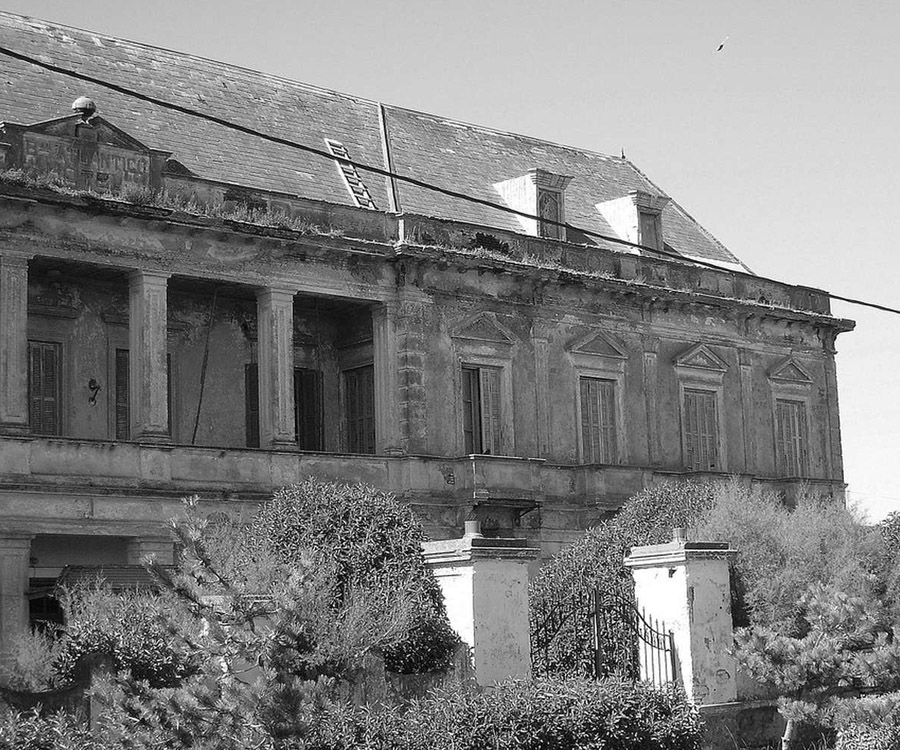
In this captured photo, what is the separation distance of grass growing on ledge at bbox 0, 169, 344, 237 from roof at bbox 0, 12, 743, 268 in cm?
108

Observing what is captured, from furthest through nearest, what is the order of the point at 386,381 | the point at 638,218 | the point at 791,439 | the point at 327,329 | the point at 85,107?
→ 1. the point at 791,439
2. the point at 638,218
3. the point at 327,329
4. the point at 386,381
5. the point at 85,107

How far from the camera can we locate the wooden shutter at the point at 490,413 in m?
24.9

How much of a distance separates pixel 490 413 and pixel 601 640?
10394mm

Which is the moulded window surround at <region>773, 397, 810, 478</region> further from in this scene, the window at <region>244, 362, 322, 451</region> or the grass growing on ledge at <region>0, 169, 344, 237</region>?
the grass growing on ledge at <region>0, 169, 344, 237</region>

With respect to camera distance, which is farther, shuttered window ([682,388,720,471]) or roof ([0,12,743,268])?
shuttered window ([682,388,720,471])

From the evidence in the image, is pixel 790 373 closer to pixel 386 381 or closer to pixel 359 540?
pixel 386 381

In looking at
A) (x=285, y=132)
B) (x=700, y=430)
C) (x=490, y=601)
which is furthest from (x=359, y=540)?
(x=700, y=430)

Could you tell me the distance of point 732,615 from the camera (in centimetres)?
1500

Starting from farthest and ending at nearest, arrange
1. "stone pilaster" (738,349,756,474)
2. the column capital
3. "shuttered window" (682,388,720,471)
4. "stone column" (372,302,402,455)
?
"stone pilaster" (738,349,756,474) < "shuttered window" (682,388,720,471) < "stone column" (372,302,402,455) < the column capital

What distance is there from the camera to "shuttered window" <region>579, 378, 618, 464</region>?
26375 millimetres

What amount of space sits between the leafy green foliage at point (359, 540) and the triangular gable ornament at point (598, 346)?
33.0 feet

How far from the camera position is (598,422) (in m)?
26.6

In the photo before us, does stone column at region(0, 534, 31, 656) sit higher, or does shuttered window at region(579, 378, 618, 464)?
A: shuttered window at region(579, 378, 618, 464)

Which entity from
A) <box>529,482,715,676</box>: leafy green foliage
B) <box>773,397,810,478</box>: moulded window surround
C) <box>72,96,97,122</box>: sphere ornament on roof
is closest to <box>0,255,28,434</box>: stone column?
<box>72,96,97,122</box>: sphere ornament on roof
